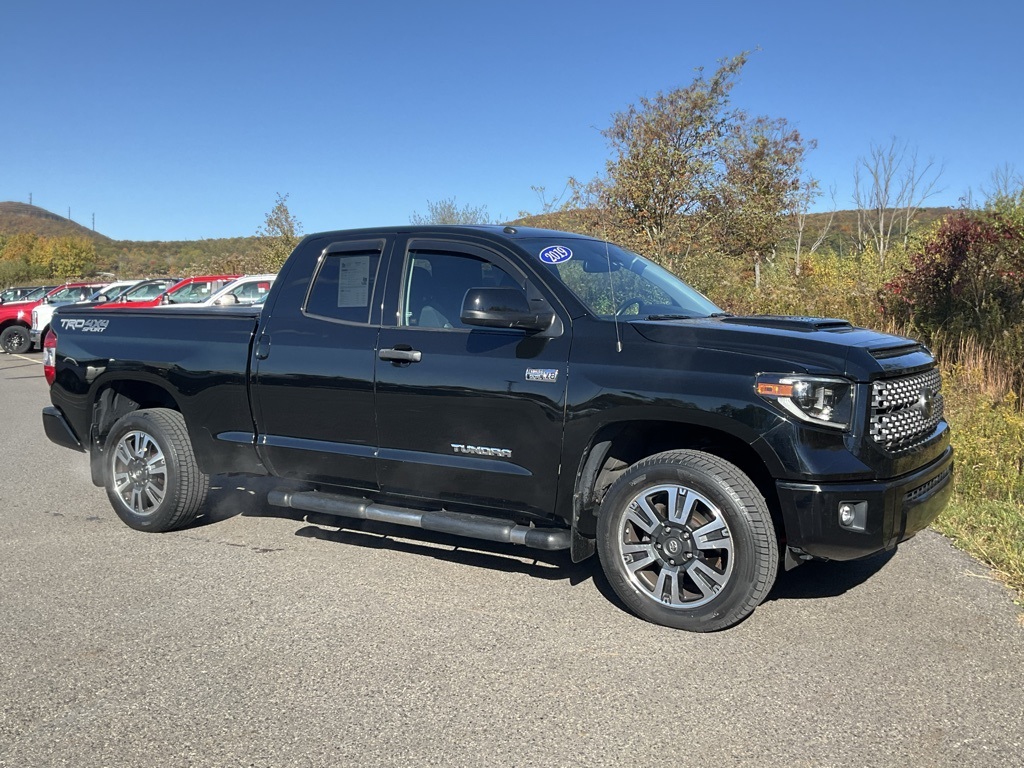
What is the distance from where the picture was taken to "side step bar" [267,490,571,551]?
14.8 feet

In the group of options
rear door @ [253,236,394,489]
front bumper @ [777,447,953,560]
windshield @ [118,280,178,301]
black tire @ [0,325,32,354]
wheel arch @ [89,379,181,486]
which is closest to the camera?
front bumper @ [777,447,953,560]

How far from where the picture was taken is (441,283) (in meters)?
5.05

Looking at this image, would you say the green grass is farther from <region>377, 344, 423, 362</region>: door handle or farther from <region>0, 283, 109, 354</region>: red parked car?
<region>0, 283, 109, 354</region>: red parked car

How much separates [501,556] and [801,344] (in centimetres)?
232

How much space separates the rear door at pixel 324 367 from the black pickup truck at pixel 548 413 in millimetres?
14

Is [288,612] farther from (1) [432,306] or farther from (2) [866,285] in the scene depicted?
(2) [866,285]

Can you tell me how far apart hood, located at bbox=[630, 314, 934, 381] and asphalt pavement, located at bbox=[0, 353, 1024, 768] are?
1.27m

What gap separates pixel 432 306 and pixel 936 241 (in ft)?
30.0

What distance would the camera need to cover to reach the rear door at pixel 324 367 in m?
5.09

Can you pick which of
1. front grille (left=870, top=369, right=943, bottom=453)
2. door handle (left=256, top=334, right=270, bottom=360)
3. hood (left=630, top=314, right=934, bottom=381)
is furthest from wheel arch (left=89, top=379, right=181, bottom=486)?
front grille (left=870, top=369, right=943, bottom=453)

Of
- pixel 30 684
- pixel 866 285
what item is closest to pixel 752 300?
pixel 866 285

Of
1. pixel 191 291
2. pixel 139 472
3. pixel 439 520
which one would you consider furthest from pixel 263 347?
pixel 191 291

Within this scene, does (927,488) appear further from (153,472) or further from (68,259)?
(68,259)

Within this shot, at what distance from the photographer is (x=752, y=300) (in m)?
12.6
